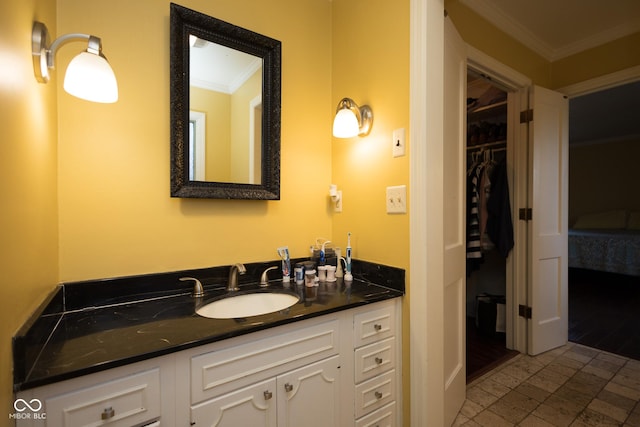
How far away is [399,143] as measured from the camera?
1329mm

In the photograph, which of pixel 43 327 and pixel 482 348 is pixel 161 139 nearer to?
pixel 43 327

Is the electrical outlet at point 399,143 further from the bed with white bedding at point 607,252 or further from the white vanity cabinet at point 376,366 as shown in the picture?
the bed with white bedding at point 607,252

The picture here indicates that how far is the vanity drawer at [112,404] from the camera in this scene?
2.26 feet

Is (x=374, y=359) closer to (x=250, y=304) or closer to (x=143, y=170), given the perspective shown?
(x=250, y=304)

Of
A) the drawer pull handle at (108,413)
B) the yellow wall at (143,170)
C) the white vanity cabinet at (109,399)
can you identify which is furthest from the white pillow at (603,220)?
the drawer pull handle at (108,413)

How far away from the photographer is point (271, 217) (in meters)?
1.57

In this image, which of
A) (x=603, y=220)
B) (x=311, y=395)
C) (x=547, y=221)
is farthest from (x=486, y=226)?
(x=603, y=220)

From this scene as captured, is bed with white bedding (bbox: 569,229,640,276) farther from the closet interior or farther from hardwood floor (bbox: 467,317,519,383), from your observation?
hardwood floor (bbox: 467,317,519,383)

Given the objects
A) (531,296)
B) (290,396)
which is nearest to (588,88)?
(531,296)

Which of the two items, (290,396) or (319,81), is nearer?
(290,396)

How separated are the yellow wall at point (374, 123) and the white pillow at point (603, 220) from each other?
6.55 m

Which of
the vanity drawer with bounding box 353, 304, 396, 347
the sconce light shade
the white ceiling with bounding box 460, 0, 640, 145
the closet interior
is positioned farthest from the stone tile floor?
the white ceiling with bounding box 460, 0, 640, 145

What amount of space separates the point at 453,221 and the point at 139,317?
4.98 ft

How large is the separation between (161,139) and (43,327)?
31.8 inches
